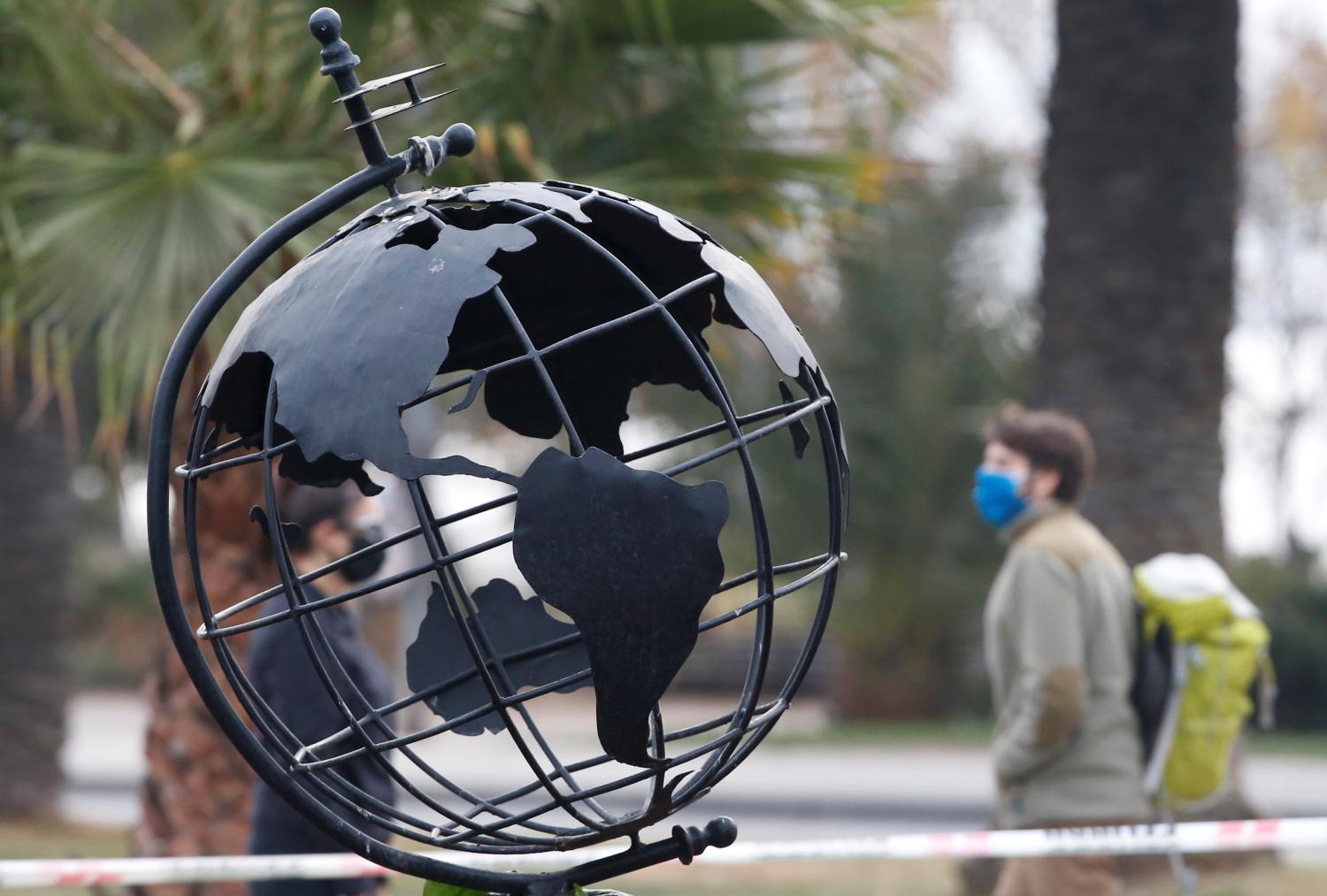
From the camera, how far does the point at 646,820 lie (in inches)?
64.6

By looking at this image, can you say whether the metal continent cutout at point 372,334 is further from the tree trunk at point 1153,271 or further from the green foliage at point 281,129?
the tree trunk at point 1153,271

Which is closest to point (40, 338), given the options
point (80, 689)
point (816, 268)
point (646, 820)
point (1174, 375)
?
point (816, 268)

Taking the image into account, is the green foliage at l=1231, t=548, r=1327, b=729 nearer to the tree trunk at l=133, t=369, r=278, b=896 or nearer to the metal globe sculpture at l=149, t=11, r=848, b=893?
the tree trunk at l=133, t=369, r=278, b=896

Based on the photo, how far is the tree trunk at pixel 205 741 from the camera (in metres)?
5.39

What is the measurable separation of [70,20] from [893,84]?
2820 millimetres

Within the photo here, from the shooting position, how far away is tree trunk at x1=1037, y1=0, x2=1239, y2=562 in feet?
21.9

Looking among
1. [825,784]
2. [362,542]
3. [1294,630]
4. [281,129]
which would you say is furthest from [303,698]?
[1294,630]

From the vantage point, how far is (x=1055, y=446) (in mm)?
4309

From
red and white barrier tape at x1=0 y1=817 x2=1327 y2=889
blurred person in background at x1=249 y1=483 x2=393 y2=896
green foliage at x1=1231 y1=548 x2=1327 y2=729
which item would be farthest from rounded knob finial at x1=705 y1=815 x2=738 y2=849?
green foliage at x1=1231 y1=548 x2=1327 y2=729

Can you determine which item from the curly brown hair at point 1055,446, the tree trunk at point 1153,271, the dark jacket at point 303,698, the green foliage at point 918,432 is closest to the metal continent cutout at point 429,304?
the dark jacket at point 303,698

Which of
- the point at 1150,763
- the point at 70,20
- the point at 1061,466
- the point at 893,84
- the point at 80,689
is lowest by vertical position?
the point at 80,689

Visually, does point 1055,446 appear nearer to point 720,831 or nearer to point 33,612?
point 720,831

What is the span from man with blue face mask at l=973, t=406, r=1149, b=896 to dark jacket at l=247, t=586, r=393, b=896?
1.68 meters

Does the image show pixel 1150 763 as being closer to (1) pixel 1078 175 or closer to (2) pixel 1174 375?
(2) pixel 1174 375
